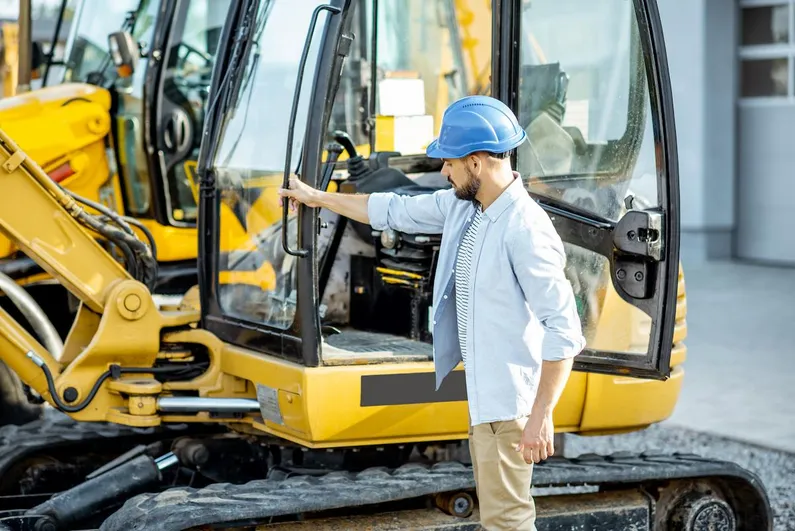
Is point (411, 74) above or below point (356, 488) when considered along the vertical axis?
above

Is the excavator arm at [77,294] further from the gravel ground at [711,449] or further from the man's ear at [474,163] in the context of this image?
the gravel ground at [711,449]

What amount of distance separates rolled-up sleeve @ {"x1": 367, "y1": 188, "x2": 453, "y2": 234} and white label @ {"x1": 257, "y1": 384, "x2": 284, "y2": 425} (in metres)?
0.79

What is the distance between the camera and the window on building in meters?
15.3

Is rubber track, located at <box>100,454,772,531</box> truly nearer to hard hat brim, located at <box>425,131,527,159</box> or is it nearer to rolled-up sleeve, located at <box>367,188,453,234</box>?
rolled-up sleeve, located at <box>367,188,453,234</box>

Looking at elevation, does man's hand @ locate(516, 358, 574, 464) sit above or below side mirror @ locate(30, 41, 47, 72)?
below

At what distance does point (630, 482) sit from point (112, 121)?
3320 mm

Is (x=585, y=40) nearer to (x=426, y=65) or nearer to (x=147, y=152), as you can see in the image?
(x=426, y=65)

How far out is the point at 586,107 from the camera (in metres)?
4.96

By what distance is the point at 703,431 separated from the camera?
817cm

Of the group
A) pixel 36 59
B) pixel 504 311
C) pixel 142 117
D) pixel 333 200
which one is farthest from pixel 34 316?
pixel 36 59

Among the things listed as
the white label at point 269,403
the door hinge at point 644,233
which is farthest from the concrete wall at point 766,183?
the white label at point 269,403

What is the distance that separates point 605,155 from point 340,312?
49.3 inches

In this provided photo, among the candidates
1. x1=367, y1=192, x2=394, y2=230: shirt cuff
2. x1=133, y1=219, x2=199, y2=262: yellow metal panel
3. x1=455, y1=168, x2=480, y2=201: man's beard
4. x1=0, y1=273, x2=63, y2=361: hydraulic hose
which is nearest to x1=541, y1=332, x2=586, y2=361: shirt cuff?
x1=455, y1=168, x2=480, y2=201: man's beard

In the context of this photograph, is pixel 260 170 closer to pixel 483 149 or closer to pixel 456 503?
pixel 456 503
